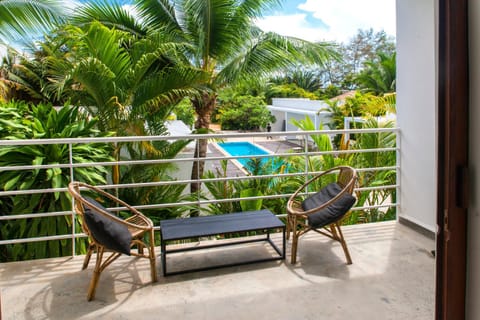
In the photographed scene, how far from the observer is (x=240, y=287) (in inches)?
123

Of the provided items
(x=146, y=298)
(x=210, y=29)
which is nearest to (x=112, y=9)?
(x=210, y=29)

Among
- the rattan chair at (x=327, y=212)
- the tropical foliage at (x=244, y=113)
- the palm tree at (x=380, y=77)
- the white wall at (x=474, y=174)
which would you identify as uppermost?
the palm tree at (x=380, y=77)

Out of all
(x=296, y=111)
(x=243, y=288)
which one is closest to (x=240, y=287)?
(x=243, y=288)

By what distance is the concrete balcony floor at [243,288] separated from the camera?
276cm

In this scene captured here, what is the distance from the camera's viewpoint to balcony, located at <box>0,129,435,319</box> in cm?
277

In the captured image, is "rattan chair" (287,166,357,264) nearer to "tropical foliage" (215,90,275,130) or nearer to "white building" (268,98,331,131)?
"white building" (268,98,331,131)

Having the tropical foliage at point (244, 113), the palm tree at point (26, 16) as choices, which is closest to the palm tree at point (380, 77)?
the tropical foliage at point (244, 113)

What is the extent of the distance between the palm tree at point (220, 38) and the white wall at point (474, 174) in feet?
20.5

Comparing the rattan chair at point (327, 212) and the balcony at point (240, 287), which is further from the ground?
the rattan chair at point (327, 212)

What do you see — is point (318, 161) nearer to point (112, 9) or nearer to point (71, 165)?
point (71, 165)

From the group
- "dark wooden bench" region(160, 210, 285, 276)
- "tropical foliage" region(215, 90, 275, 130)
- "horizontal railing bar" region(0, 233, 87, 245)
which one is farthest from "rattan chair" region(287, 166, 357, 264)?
"tropical foliage" region(215, 90, 275, 130)

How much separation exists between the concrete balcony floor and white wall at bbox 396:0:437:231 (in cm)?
63

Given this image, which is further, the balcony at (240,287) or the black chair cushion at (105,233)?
the black chair cushion at (105,233)

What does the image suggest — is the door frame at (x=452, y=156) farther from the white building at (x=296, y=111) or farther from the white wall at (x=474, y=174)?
the white building at (x=296, y=111)
